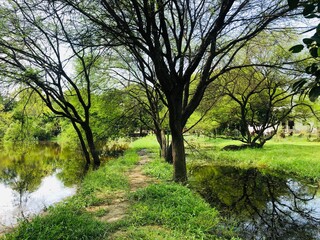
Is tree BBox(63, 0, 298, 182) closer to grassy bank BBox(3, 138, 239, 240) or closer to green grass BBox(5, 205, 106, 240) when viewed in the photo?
grassy bank BBox(3, 138, 239, 240)

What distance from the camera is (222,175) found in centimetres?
1351

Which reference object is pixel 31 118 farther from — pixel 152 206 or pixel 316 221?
pixel 316 221

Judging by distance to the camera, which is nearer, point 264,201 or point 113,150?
point 264,201

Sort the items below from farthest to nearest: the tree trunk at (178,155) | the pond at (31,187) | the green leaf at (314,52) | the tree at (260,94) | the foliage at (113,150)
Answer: the foliage at (113,150), the tree at (260,94), the tree trunk at (178,155), the pond at (31,187), the green leaf at (314,52)

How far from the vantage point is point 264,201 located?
9.09 meters

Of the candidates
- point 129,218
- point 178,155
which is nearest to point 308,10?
point 129,218

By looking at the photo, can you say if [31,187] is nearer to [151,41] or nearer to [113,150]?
[151,41]

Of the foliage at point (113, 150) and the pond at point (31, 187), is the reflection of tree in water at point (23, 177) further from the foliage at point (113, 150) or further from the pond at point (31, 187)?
the foliage at point (113, 150)

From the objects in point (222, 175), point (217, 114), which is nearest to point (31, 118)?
point (222, 175)

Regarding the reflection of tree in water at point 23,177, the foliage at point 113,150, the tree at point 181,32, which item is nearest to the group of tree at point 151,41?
the tree at point 181,32

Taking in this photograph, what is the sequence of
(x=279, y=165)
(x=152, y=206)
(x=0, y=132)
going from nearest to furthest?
(x=152, y=206)
(x=279, y=165)
(x=0, y=132)

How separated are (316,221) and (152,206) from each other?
4154 millimetres

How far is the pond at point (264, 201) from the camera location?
6738mm

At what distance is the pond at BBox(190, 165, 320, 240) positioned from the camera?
674cm
